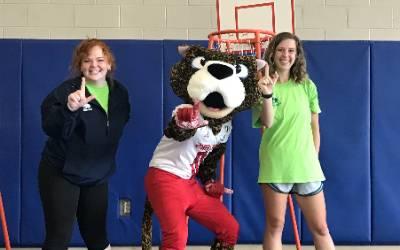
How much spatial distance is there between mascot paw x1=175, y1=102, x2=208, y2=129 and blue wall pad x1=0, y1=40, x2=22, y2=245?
1577 millimetres

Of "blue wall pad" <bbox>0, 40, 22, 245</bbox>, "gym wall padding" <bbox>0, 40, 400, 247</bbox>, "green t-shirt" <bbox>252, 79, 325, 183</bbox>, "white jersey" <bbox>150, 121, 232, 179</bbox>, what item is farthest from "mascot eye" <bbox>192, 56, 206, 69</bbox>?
"blue wall pad" <bbox>0, 40, 22, 245</bbox>

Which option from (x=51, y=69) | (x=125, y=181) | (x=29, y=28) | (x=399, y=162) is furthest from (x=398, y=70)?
(x=29, y=28)

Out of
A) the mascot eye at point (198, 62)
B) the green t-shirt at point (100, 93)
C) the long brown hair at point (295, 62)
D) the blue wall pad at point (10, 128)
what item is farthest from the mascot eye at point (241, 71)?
the blue wall pad at point (10, 128)

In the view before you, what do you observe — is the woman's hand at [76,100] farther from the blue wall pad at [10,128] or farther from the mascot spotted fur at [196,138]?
the blue wall pad at [10,128]

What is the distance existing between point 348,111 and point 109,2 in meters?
1.82

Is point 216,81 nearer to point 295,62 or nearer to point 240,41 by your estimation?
point 295,62

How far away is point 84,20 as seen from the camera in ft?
12.4

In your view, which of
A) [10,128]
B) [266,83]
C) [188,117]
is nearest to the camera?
[188,117]

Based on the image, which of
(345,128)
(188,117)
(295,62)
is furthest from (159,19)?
(188,117)

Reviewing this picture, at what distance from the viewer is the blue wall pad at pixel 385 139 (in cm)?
324

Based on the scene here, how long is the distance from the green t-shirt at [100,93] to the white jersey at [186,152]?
333mm

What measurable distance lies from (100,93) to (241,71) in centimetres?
61

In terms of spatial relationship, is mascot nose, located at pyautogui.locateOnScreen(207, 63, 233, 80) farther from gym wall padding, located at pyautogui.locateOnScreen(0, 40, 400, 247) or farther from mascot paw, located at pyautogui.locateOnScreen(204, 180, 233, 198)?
gym wall padding, located at pyautogui.locateOnScreen(0, 40, 400, 247)

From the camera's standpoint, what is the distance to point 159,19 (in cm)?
379
